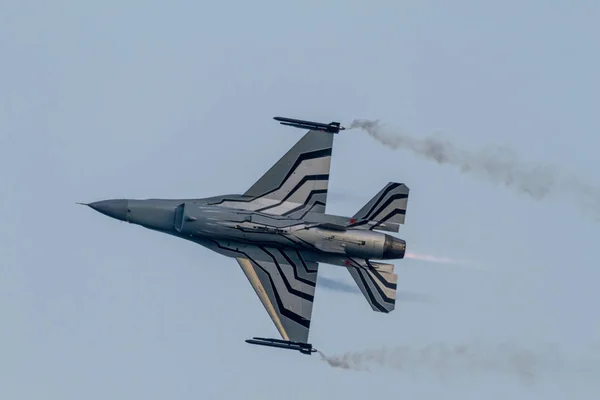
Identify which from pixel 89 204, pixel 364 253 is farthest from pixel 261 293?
pixel 89 204

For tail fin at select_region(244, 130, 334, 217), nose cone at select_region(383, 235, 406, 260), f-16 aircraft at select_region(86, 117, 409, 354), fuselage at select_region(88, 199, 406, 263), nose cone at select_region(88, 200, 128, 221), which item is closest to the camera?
fuselage at select_region(88, 199, 406, 263)

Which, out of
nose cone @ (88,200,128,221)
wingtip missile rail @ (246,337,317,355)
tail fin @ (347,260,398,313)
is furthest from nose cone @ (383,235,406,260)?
nose cone @ (88,200,128,221)

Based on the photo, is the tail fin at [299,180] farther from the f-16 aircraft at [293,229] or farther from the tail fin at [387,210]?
the tail fin at [387,210]

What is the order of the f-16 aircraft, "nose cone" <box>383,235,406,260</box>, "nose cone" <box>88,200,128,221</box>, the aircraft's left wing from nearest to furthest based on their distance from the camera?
the f-16 aircraft → "nose cone" <box>383,235,406,260</box> → "nose cone" <box>88,200,128,221</box> → the aircraft's left wing

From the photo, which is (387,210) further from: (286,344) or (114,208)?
(114,208)

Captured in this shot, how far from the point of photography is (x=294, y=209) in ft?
132

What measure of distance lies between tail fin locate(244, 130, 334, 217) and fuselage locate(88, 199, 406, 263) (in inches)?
29.4

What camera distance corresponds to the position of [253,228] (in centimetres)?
3875

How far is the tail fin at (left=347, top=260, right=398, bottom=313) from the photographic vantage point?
39781mm

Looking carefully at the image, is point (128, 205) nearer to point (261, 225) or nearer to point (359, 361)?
point (261, 225)

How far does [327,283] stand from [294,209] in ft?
11.9

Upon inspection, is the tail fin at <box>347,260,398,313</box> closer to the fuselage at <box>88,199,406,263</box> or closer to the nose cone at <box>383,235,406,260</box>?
the fuselage at <box>88,199,406,263</box>

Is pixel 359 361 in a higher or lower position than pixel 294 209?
lower

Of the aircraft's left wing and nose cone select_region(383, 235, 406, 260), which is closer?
nose cone select_region(383, 235, 406, 260)
